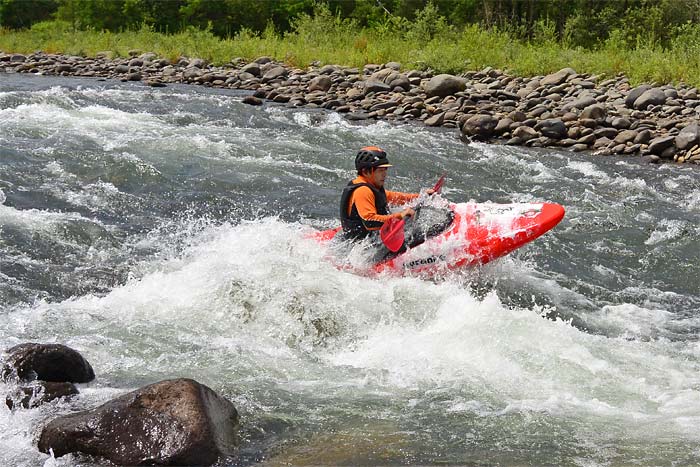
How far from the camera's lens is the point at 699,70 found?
15.0 m

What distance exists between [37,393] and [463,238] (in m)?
3.81

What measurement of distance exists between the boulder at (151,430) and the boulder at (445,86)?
467 inches

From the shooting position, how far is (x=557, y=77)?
620 inches

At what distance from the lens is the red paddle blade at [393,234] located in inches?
270

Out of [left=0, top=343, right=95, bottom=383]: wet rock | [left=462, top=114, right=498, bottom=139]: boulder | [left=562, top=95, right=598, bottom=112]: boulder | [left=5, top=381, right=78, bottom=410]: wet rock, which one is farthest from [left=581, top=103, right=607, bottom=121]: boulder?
[left=5, top=381, right=78, bottom=410]: wet rock

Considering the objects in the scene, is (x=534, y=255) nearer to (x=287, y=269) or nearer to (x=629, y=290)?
(x=629, y=290)

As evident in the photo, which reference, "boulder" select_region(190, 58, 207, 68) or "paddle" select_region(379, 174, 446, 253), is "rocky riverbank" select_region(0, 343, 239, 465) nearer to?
"paddle" select_region(379, 174, 446, 253)

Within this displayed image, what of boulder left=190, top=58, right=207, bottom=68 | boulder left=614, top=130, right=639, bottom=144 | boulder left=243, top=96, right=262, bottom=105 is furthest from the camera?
boulder left=190, top=58, right=207, bottom=68

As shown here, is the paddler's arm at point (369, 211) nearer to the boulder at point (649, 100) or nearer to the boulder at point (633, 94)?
the boulder at point (649, 100)

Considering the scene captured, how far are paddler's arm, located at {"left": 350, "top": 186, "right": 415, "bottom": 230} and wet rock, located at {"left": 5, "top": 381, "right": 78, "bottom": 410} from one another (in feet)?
9.54

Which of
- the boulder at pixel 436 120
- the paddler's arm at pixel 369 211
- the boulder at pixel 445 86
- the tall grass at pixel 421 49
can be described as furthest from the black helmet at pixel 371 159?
the tall grass at pixel 421 49

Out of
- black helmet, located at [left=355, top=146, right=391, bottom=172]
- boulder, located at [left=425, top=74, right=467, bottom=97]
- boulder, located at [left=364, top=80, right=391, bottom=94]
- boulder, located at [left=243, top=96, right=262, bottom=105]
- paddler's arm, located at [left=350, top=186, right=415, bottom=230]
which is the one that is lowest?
boulder, located at [left=243, top=96, right=262, bottom=105]

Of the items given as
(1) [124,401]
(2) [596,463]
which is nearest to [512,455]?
(2) [596,463]

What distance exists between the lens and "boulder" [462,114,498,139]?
42.4 ft
